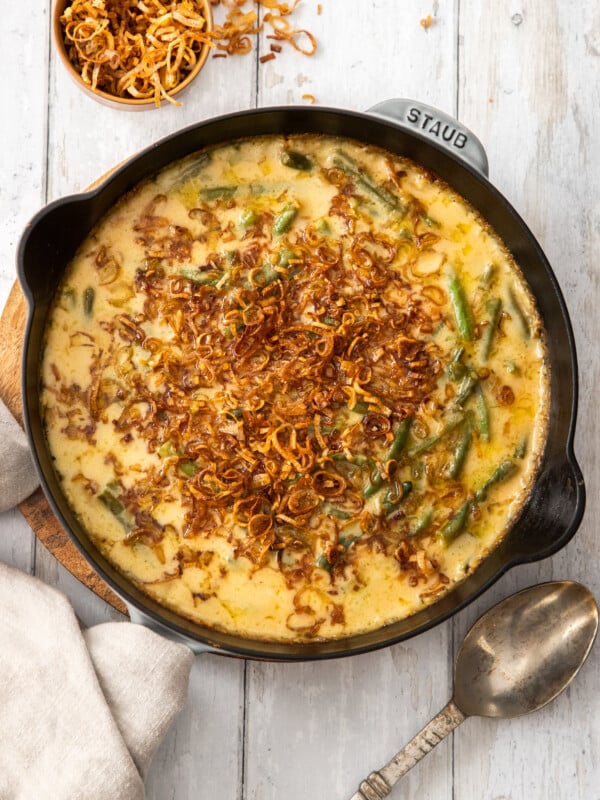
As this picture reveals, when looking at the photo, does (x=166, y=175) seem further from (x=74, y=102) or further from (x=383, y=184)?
(x=383, y=184)

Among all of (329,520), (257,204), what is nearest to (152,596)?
(329,520)

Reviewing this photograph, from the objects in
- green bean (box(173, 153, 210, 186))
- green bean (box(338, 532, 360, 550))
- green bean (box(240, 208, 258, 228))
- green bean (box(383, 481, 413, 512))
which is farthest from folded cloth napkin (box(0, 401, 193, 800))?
green bean (box(173, 153, 210, 186))

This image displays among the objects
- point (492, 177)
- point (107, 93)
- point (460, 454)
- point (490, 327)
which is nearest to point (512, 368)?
point (490, 327)

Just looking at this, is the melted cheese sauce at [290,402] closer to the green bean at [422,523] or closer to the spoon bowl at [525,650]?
the green bean at [422,523]

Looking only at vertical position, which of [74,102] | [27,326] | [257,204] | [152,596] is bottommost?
[152,596]

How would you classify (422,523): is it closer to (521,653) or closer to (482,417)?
(482,417)

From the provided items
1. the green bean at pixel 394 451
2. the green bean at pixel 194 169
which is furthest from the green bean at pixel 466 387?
the green bean at pixel 194 169
